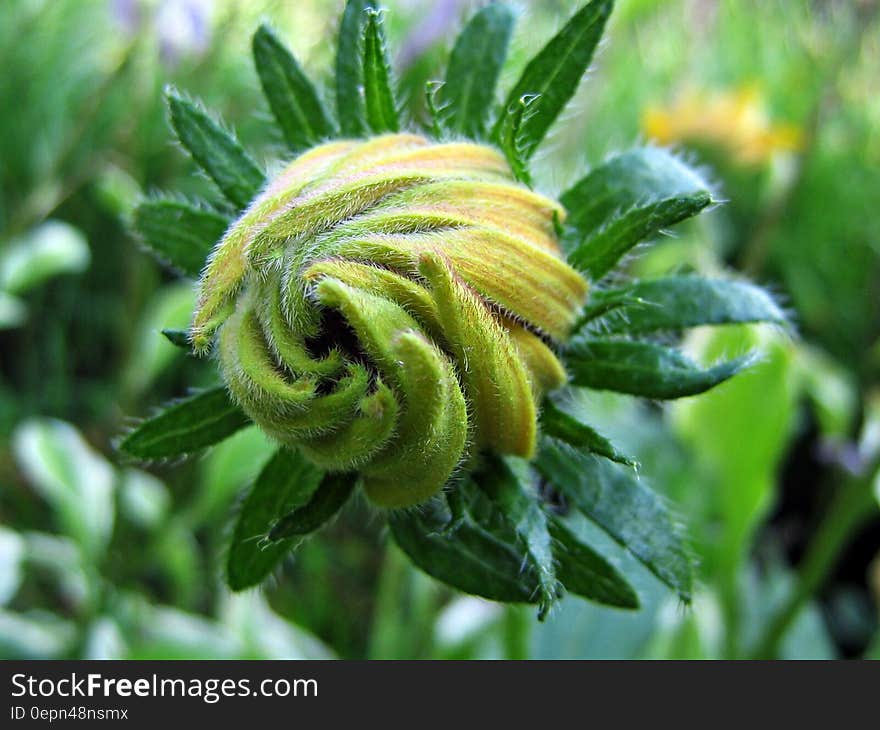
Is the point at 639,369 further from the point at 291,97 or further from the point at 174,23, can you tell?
the point at 174,23

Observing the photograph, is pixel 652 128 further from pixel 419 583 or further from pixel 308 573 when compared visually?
pixel 308 573

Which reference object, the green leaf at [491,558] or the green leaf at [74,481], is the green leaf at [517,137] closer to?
the green leaf at [491,558]

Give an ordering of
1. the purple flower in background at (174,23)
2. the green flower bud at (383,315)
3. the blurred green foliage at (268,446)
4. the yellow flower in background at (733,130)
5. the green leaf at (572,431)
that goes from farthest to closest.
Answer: the yellow flower in background at (733,130) < the purple flower in background at (174,23) < the blurred green foliage at (268,446) < the green leaf at (572,431) < the green flower bud at (383,315)

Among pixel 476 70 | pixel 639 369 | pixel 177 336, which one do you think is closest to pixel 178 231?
pixel 177 336

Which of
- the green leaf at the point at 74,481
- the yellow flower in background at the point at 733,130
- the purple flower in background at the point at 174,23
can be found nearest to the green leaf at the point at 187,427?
the green leaf at the point at 74,481

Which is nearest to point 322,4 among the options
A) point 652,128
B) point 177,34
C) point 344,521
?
point 177,34

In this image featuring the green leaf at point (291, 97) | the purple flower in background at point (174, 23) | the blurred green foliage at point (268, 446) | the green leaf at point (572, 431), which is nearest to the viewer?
the green leaf at point (572, 431)

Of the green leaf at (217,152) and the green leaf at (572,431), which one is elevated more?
the green leaf at (217,152)
